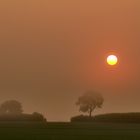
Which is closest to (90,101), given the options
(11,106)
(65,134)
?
(11,106)

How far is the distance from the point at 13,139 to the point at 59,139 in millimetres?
3709

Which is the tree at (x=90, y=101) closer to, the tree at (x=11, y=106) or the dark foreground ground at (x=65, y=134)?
the tree at (x=11, y=106)

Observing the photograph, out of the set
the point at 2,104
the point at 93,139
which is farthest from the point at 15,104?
the point at 93,139

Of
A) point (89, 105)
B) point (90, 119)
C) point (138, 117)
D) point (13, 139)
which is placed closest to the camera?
point (13, 139)

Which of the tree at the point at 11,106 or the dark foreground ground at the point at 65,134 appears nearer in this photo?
the dark foreground ground at the point at 65,134

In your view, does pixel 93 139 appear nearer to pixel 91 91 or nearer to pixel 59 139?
pixel 59 139

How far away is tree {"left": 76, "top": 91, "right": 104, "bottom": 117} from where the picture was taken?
5728 inches

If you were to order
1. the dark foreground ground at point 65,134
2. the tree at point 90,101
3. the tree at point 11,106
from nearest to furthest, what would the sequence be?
the dark foreground ground at point 65,134 → the tree at point 90,101 → the tree at point 11,106

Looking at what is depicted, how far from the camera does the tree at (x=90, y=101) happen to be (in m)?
146

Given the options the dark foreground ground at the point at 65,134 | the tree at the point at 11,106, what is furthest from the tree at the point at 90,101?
the dark foreground ground at the point at 65,134

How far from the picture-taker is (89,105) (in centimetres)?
14688

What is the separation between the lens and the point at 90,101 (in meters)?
146

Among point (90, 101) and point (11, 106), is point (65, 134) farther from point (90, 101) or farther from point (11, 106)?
point (11, 106)

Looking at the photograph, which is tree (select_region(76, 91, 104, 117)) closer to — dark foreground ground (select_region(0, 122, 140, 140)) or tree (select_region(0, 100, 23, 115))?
tree (select_region(0, 100, 23, 115))
